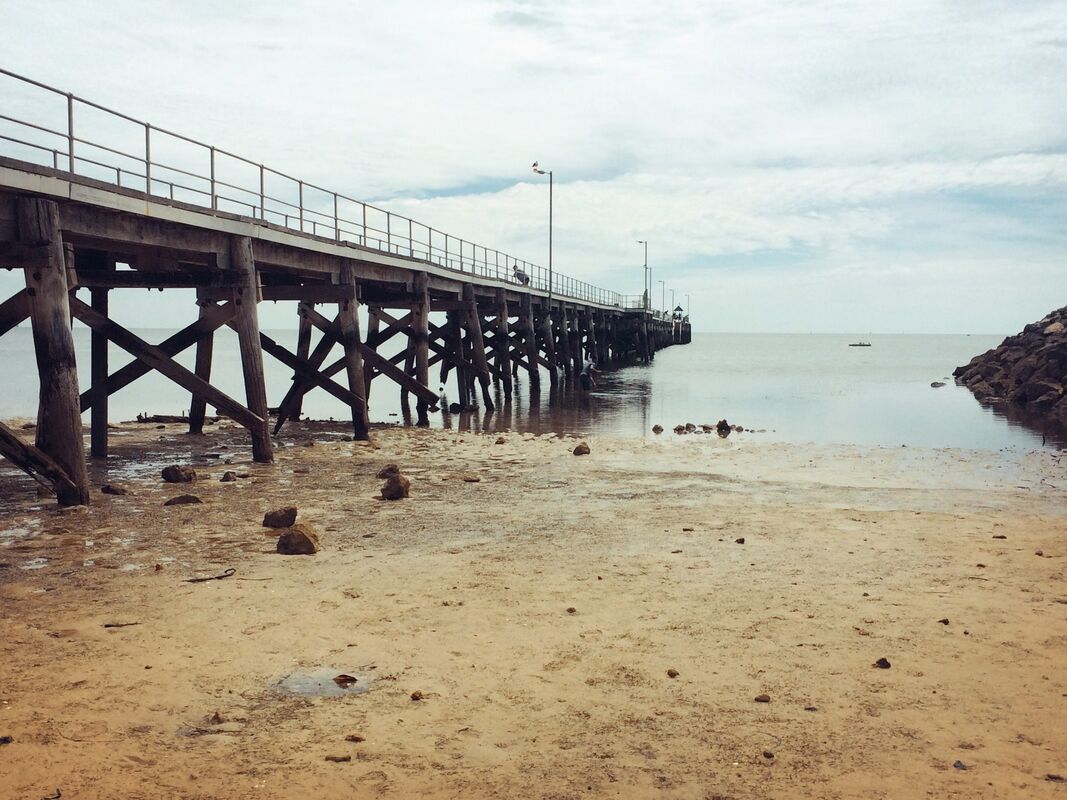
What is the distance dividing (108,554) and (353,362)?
11050 millimetres

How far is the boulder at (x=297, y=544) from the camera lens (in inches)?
318

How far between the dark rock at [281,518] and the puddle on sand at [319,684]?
13.4 feet

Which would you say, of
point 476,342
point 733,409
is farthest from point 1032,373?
point 476,342

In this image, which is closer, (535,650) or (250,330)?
(535,650)

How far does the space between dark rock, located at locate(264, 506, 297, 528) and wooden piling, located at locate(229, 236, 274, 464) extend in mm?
5351

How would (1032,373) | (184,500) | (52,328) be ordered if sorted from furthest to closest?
(1032,373), (184,500), (52,328)

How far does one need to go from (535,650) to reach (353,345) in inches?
548

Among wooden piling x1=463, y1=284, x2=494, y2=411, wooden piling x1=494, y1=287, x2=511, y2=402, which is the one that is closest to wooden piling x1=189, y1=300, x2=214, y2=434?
wooden piling x1=463, y1=284, x2=494, y2=411

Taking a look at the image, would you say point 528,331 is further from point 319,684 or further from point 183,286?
point 319,684

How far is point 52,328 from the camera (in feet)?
32.4

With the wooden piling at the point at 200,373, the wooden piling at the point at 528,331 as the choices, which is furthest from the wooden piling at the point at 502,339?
the wooden piling at the point at 200,373

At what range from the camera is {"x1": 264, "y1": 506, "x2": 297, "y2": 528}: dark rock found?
9.24m

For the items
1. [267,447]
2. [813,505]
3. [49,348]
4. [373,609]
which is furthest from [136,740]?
[267,447]

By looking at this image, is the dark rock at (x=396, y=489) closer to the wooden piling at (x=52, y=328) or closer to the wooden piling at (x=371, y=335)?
the wooden piling at (x=52, y=328)
